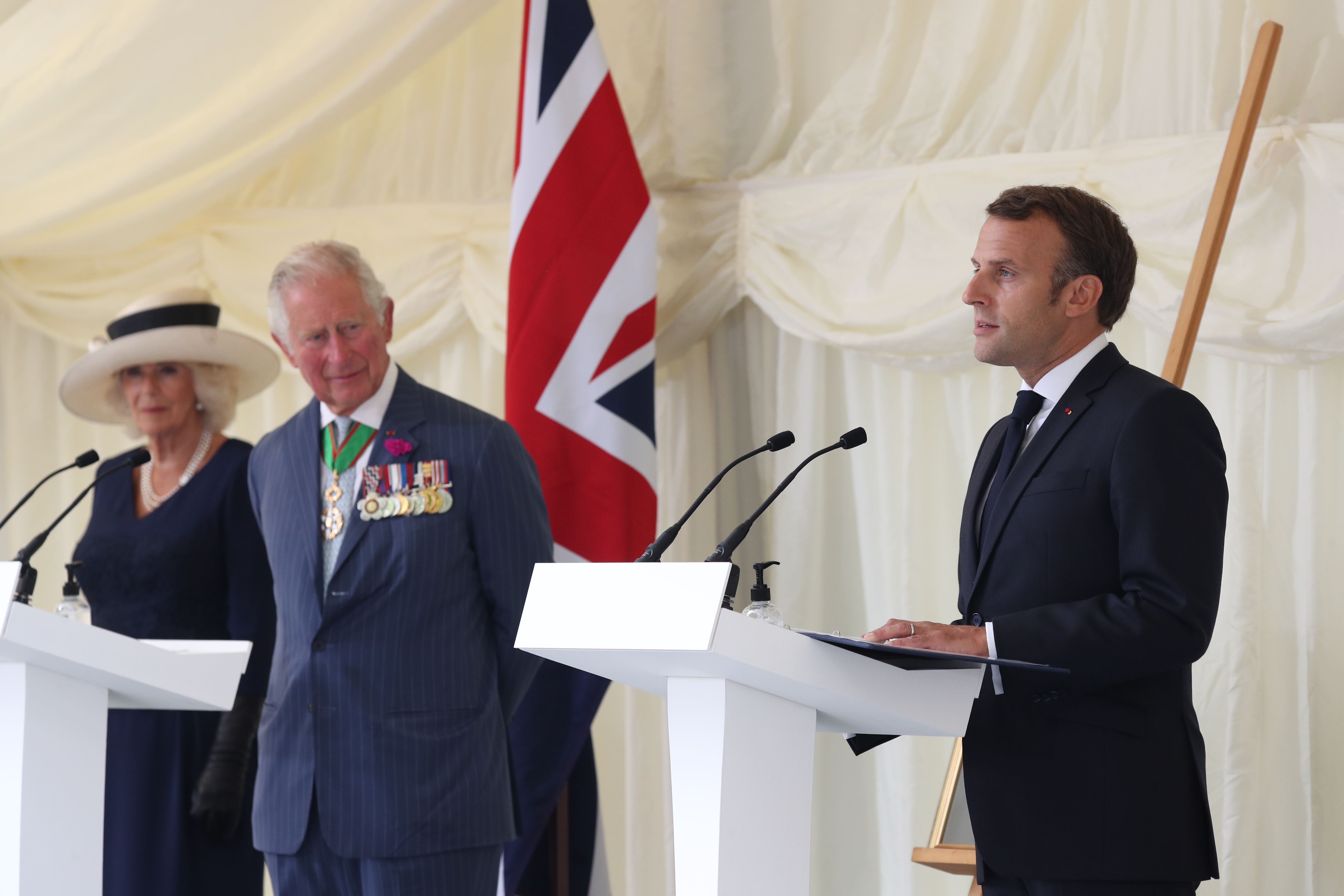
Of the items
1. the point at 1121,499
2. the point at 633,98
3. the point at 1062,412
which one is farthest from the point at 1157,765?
the point at 633,98

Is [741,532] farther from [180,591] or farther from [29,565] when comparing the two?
[180,591]

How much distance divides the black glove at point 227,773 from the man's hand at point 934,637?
169 centimetres

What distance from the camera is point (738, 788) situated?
150 cm

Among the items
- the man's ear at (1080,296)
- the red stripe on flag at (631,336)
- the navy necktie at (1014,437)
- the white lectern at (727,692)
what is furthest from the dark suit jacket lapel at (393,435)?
the man's ear at (1080,296)

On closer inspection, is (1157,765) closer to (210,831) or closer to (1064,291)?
(1064,291)

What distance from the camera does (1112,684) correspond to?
173 centimetres

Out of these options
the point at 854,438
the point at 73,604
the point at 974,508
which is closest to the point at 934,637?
the point at 854,438

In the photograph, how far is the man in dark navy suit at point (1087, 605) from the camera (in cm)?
167

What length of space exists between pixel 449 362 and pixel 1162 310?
1986 millimetres

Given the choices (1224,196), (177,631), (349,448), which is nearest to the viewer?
(349,448)

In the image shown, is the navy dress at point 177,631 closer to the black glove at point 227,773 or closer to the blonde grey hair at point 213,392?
the black glove at point 227,773

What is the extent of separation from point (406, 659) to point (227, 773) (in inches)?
28.4

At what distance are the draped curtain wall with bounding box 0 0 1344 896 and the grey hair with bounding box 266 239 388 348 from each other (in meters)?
Answer: 1.09

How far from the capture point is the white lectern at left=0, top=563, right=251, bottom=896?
2090mm
